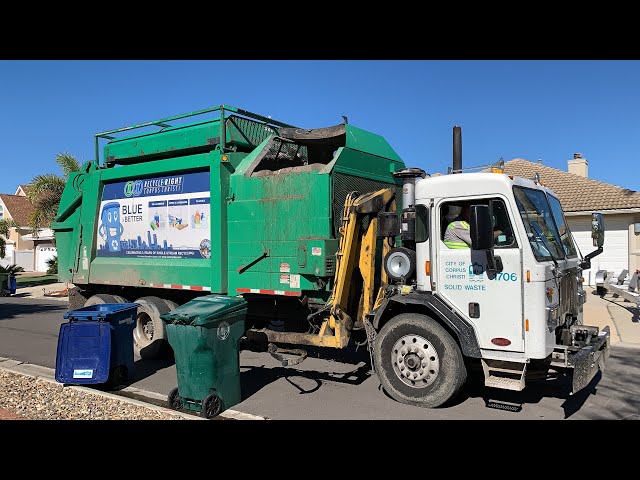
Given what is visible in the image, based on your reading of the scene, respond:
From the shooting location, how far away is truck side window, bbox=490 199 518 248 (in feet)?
16.5

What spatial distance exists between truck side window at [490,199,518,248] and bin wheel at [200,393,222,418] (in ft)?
10.8

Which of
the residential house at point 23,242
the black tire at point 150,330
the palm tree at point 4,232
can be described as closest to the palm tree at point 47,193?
the palm tree at point 4,232

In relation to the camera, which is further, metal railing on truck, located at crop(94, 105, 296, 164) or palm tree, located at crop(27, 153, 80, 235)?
palm tree, located at crop(27, 153, 80, 235)

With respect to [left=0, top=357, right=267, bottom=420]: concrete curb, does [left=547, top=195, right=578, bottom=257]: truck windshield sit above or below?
above

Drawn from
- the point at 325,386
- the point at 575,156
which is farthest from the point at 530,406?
the point at 575,156

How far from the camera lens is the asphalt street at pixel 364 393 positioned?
5309 mm

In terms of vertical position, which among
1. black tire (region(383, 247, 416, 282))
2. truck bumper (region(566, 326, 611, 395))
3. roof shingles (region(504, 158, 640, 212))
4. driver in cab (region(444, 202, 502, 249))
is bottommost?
truck bumper (region(566, 326, 611, 395))

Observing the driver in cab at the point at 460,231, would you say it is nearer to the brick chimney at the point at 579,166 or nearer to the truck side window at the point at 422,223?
the truck side window at the point at 422,223

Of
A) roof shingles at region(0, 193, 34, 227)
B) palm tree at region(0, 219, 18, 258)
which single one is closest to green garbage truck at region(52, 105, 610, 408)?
palm tree at region(0, 219, 18, 258)

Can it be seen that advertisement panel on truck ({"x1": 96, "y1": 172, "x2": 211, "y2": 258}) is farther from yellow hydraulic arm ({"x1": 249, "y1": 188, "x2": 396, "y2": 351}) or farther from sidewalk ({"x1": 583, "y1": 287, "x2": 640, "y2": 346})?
sidewalk ({"x1": 583, "y1": 287, "x2": 640, "y2": 346})

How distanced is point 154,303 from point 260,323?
6.18 ft

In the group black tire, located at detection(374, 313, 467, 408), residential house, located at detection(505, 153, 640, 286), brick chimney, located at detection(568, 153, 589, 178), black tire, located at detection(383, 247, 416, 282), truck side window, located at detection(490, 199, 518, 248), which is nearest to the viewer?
truck side window, located at detection(490, 199, 518, 248)
